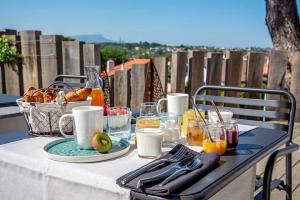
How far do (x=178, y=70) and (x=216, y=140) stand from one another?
237cm

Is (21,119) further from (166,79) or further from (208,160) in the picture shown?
(166,79)

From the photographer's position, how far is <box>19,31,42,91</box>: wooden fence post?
3896 mm

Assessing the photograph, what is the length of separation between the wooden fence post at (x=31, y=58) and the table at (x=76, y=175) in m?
2.75

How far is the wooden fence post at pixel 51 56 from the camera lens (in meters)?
3.73

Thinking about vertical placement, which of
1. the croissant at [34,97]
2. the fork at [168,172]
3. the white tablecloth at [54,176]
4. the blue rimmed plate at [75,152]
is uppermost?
the croissant at [34,97]

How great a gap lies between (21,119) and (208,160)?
1398mm

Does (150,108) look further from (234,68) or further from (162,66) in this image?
(234,68)

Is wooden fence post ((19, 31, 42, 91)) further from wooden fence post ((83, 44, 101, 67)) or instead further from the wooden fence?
wooden fence post ((83, 44, 101, 67))

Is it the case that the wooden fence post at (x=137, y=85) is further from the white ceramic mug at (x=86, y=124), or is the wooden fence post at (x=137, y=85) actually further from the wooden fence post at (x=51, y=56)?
the white ceramic mug at (x=86, y=124)

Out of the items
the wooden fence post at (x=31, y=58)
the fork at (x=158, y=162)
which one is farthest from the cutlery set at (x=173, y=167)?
the wooden fence post at (x=31, y=58)

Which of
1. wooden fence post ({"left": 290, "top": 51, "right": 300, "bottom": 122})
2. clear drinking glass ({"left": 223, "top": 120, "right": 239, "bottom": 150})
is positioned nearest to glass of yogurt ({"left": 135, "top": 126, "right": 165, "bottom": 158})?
clear drinking glass ({"left": 223, "top": 120, "right": 239, "bottom": 150})

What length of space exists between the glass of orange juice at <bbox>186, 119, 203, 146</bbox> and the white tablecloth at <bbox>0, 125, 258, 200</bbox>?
0.24m

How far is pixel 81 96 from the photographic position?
1436 millimetres

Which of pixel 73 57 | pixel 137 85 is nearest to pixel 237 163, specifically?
pixel 137 85
